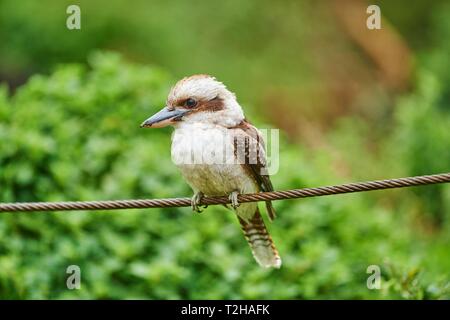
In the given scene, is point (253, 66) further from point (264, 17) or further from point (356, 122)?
point (356, 122)

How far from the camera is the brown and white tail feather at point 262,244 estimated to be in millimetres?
3912

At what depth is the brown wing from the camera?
351 centimetres

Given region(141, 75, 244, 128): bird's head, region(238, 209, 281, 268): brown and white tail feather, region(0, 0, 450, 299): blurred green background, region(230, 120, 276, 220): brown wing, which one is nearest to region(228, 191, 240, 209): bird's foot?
region(230, 120, 276, 220): brown wing

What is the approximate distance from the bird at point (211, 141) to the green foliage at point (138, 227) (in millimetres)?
852

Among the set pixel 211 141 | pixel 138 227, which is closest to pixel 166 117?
pixel 211 141

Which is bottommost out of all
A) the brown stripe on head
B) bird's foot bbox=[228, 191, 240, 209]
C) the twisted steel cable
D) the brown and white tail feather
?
the brown and white tail feather

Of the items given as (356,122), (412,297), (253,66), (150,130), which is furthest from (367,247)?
(253,66)

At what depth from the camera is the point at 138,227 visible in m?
4.50

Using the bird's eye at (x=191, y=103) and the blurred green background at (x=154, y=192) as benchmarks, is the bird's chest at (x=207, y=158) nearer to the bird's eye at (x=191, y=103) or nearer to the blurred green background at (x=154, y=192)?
the bird's eye at (x=191, y=103)

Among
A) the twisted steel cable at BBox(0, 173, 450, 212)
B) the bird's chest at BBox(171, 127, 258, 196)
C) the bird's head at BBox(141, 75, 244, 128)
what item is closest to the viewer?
the twisted steel cable at BBox(0, 173, 450, 212)

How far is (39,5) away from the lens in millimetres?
8188

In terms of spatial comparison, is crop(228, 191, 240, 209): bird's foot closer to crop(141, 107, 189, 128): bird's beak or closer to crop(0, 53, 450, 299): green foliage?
crop(141, 107, 189, 128): bird's beak

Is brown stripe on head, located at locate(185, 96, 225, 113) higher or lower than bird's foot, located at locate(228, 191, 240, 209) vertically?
higher

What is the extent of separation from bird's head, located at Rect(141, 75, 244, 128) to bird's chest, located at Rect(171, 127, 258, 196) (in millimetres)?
64
